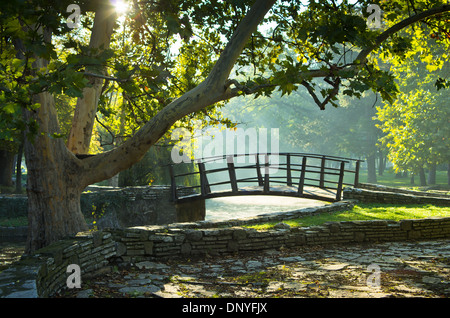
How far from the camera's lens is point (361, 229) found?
10.2 meters

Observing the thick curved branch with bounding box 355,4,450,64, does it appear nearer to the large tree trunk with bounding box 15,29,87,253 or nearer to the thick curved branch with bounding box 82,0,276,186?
the thick curved branch with bounding box 82,0,276,186

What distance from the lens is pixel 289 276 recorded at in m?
6.74

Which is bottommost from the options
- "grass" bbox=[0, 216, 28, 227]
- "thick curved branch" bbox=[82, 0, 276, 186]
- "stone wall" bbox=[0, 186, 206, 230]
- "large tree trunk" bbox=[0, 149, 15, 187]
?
"grass" bbox=[0, 216, 28, 227]

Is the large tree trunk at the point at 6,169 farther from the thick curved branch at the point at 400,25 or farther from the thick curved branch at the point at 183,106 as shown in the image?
the thick curved branch at the point at 400,25

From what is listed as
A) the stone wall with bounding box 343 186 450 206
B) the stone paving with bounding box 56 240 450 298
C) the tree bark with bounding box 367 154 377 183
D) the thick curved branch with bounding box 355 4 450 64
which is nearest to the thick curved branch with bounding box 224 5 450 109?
the thick curved branch with bounding box 355 4 450 64

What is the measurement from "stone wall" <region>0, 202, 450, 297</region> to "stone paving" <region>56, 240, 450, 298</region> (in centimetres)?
22

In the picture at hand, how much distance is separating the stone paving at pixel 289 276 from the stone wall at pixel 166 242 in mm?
224

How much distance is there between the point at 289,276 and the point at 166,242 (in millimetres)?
2394

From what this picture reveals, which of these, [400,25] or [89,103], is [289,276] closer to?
[400,25]

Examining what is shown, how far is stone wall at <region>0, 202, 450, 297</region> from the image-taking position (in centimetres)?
515

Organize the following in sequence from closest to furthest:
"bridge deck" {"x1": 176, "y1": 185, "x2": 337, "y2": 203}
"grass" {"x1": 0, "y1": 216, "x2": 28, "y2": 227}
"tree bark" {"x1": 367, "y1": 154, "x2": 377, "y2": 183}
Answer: "bridge deck" {"x1": 176, "y1": 185, "x2": 337, "y2": 203}, "grass" {"x1": 0, "y1": 216, "x2": 28, "y2": 227}, "tree bark" {"x1": 367, "y1": 154, "x2": 377, "y2": 183}
